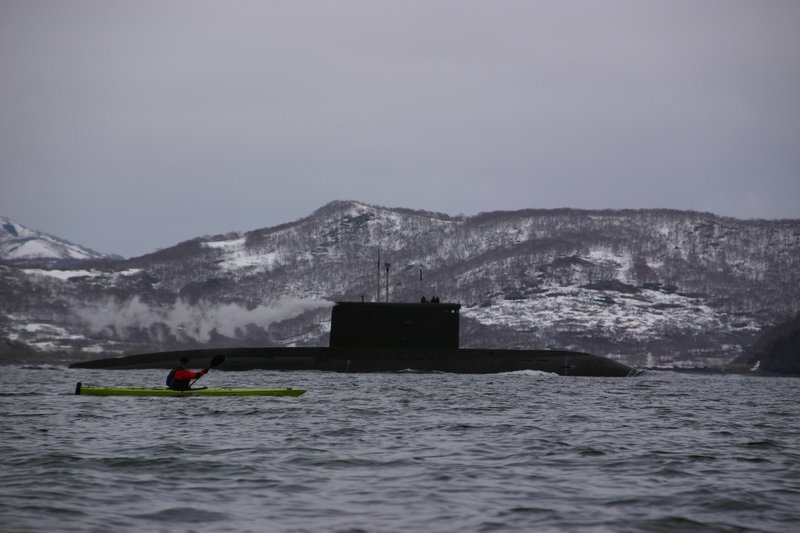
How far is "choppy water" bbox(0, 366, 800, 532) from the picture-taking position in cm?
1725

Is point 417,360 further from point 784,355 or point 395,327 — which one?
point 784,355

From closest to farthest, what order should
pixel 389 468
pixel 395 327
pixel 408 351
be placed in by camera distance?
pixel 389 468, pixel 408 351, pixel 395 327

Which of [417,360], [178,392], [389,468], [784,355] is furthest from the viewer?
[784,355]

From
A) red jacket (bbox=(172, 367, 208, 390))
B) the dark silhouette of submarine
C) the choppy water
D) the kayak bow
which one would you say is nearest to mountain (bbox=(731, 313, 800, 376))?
the dark silhouette of submarine

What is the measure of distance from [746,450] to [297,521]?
1391 cm

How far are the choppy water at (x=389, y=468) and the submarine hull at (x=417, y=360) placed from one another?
30105 mm

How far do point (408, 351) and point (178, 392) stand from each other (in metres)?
30.4

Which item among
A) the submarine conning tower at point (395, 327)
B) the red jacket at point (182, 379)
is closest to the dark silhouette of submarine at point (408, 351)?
the submarine conning tower at point (395, 327)

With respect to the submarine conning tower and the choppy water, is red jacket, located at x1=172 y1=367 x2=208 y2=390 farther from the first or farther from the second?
the submarine conning tower

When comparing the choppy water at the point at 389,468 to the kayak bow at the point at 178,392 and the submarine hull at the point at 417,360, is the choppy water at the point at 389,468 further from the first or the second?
the submarine hull at the point at 417,360

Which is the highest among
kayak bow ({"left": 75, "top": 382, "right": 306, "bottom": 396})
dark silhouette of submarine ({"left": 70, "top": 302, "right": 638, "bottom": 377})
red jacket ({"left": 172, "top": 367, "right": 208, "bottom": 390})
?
dark silhouette of submarine ({"left": 70, "top": 302, "right": 638, "bottom": 377})

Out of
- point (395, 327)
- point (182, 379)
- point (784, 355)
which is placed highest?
point (395, 327)

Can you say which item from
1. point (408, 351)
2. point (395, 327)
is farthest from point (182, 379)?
point (395, 327)

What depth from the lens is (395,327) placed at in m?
70.1
